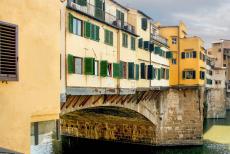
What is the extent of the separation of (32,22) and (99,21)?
1362 centimetres

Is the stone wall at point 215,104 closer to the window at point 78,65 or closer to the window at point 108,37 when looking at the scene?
the window at point 108,37

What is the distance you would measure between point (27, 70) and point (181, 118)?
32.8 meters

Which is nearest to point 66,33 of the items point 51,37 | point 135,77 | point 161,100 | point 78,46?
point 78,46

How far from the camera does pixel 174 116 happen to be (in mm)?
39719

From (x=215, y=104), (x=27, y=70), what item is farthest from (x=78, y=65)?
(x=215, y=104)

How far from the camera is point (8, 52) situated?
8.71 meters

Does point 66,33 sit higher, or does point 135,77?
point 66,33

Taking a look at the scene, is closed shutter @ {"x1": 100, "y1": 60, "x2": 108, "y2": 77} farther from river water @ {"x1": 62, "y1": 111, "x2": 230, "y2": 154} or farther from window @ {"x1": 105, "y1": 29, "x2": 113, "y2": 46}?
river water @ {"x1": 62, "y1": 111, "x2": 230, "y2": 154}

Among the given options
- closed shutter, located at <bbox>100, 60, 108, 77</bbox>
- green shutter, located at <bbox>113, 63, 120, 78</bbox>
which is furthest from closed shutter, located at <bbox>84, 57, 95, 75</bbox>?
green shutter, located at <bbox>113, 63, 120, 78</bbox>

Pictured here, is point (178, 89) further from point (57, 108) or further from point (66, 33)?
point (57, 108)

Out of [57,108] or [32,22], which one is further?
[57,108]

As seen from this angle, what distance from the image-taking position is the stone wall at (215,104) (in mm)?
69506

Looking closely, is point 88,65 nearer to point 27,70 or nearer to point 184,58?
point 27,70

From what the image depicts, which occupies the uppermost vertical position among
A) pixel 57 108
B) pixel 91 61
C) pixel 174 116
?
pixel 91 61
